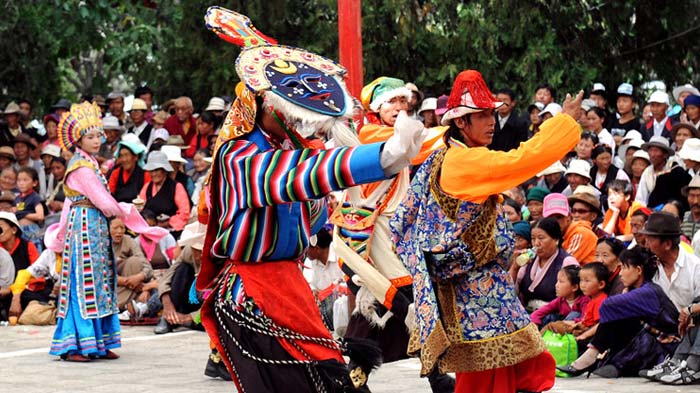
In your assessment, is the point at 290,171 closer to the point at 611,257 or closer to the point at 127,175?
the point at 611,257

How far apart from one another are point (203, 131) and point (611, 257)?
698 centimetres

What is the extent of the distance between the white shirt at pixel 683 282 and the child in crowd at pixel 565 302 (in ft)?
2.47

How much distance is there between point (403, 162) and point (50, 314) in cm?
929

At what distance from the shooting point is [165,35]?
1725cm

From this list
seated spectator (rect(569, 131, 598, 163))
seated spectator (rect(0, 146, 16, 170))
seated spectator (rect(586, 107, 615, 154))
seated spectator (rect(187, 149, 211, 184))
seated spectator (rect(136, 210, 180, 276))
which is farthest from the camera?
seated spectator (rect(0, 146, 16, 170))

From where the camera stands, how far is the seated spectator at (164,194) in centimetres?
1402

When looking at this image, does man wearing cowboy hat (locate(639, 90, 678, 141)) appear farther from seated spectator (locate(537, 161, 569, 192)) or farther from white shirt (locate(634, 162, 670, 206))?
white shirt (locate(634, 162, 670, 206))

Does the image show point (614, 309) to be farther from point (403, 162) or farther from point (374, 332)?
point (403, 162)

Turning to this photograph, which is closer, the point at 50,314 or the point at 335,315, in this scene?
the point at 335,315

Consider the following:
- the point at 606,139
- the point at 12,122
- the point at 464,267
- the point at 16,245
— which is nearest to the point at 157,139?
the point at 12,122

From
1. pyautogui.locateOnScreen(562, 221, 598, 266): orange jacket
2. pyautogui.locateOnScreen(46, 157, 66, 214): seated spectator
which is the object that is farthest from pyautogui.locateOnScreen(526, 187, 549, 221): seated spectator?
pyautogui.locateOnScreen(46, 157, 66, 214): seated spectator

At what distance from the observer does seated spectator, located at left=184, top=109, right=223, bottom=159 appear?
15.6 meters

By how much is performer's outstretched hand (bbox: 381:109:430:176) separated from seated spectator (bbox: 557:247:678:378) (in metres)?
4.89

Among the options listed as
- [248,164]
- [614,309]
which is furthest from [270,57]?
[614,309]
